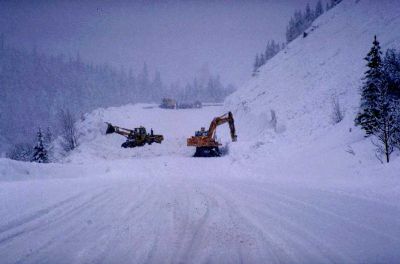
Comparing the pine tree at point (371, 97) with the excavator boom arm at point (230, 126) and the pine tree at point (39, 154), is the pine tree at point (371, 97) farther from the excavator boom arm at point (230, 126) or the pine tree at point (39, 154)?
the pine tree at point (39, 154)

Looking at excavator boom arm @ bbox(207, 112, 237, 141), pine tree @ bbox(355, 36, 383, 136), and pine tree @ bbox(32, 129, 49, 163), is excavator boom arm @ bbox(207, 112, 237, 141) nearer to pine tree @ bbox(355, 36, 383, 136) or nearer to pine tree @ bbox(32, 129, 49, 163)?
pine tree @ bbox(355, 36, 383, 136)

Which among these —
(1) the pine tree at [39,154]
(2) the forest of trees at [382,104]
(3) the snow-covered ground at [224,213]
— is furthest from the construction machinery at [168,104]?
(2) the forest of trees at [382,104]

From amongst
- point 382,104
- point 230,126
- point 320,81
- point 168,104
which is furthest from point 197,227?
point 168,104

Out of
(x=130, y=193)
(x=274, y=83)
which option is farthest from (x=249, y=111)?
(x=130, y=193)

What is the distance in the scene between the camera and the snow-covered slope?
944 inches

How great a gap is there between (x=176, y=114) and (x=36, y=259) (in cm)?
6258

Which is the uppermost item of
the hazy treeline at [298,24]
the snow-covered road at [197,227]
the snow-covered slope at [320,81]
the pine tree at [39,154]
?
the hazy treeline at [298,24]

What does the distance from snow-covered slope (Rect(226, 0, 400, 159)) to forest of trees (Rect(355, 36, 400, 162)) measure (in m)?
1.69

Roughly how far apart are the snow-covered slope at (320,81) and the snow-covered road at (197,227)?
38.7 feet

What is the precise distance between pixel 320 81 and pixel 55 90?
17629cm

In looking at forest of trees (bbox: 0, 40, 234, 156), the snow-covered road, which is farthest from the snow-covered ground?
forest of trees (bbox: 0, 40, 234, 156)

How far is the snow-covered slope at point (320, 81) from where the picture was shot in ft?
78.6

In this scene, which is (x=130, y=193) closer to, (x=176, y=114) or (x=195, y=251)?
(x=195, y=251)

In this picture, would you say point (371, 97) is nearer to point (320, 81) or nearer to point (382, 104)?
point (382, 104)
